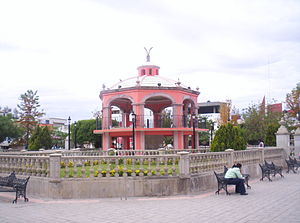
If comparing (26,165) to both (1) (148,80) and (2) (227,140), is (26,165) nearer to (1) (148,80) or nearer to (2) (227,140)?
(2) (227,140)

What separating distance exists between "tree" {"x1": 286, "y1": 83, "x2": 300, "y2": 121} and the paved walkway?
28.3 metres

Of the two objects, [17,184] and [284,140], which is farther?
[284,140]

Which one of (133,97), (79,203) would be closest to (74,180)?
(79,203)

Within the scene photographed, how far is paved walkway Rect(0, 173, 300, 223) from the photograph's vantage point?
8734 millimetres

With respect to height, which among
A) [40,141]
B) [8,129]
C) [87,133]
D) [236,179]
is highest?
[8,129]

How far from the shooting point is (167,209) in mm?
10023

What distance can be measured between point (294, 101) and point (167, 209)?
33696 millimetres

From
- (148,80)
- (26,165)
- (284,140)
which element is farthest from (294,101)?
(26,165)

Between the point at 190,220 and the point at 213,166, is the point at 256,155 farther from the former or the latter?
the point at 190,220

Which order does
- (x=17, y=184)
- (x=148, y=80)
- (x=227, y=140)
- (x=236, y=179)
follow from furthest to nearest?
(x=148, y=80)
(x=227, y=140)
(x=236, y=179)
(x=17, y=184)

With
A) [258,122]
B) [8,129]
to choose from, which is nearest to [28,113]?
[8,129]

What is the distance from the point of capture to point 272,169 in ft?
57.4

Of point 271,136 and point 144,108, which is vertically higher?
point 144,108

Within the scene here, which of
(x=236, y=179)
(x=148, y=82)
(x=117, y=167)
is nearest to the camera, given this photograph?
(x=117, y=167)
